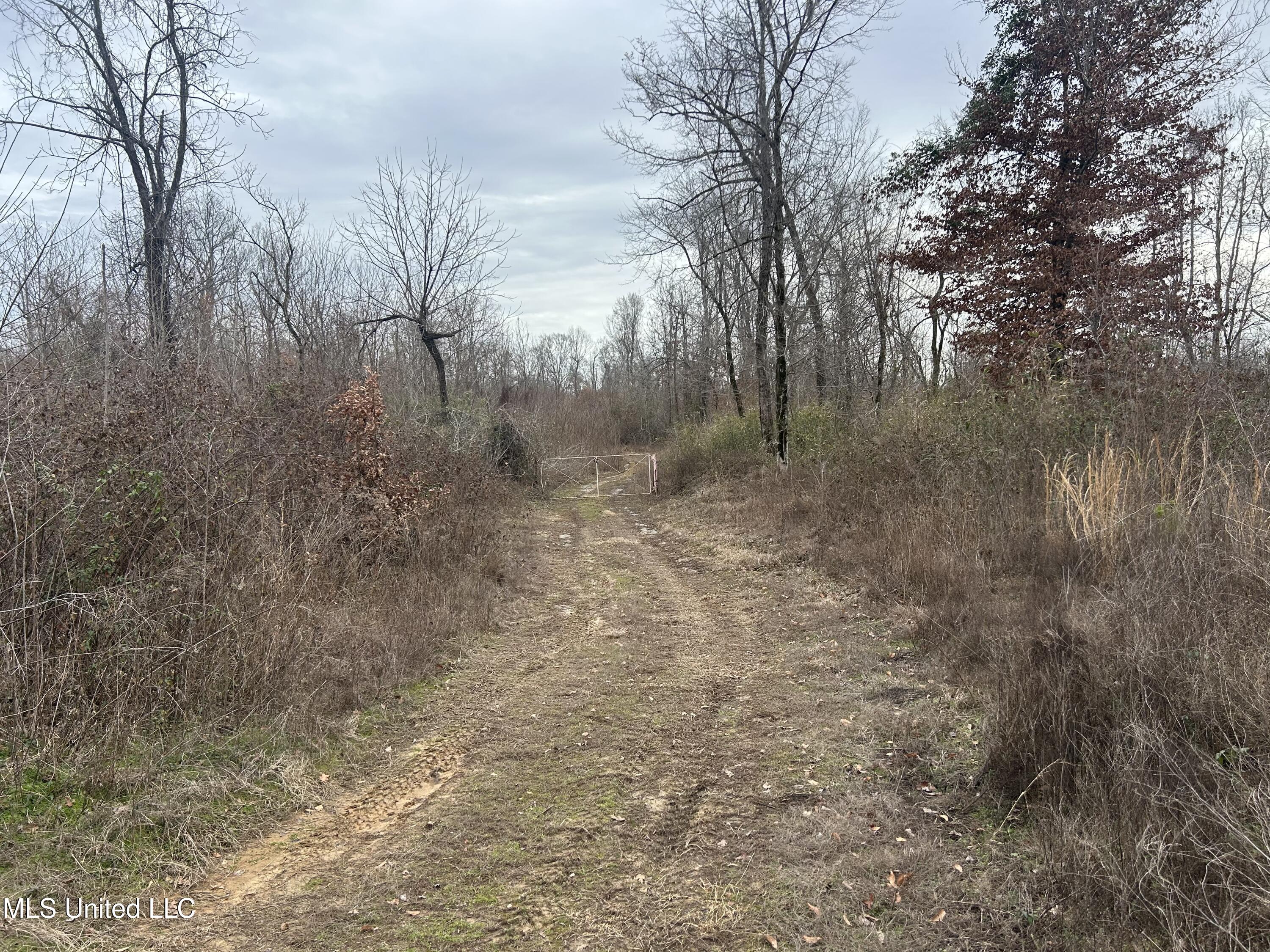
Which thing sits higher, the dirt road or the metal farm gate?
the metal farm gate

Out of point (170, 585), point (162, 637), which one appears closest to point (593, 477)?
point (170, 585)

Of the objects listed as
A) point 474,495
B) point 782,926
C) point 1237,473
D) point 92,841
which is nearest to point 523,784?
point 782,926

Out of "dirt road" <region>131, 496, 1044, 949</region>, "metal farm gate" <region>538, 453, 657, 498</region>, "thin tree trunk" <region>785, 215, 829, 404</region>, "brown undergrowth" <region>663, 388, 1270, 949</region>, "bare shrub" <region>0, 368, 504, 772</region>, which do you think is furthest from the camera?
"metal farm gate" <region>538, 453, 657, 498</region>

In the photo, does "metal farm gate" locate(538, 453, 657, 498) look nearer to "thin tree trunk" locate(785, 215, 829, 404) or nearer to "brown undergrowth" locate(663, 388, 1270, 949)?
"thin tree trunk" locate(785, 215, 829, 404)

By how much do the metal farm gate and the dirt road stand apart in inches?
492

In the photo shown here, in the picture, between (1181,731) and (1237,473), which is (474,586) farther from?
(1237,473)

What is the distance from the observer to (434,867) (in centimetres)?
310

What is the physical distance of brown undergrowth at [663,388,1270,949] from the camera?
234cm

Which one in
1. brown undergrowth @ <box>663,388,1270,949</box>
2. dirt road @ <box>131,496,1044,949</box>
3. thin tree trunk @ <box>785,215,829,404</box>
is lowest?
dirt road @ <box>131,496,1044,949</box>

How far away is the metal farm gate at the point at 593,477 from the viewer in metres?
18.6

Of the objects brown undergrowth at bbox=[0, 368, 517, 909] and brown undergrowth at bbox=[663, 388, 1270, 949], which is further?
brown undergrowth at bbox=[0, 368, 517, 909]

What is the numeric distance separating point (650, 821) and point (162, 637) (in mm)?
2951

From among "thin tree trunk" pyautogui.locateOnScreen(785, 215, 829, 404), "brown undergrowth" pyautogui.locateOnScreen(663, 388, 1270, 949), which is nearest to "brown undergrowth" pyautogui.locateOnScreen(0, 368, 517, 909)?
"brown undergrowth" pyautogui.locateOnScreen(663, 388, 1270, 949)

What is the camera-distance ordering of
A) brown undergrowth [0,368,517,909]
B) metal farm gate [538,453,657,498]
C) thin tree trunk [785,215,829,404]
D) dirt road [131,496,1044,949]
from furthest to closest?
metal farm gate [538,453,657,498] → thin tree trunk [785,215,829,404] → brown undergrowth [0,368,517,909] → dirt road [131,496,1044,949]
